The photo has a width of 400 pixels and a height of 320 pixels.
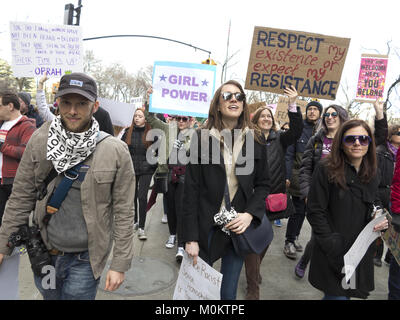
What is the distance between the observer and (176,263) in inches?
159

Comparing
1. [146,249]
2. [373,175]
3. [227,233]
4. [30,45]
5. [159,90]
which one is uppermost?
[30,45]

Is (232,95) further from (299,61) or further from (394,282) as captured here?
(394,282)

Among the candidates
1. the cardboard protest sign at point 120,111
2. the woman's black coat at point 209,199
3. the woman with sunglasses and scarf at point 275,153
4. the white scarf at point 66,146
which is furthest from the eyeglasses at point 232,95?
the cardboard protest sign at point 120,111

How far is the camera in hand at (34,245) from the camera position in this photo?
1.80 meters

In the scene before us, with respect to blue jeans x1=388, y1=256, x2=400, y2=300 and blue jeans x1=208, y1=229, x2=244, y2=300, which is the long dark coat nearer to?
blue jeans x1=208, y1=229, x2=244, y2=300

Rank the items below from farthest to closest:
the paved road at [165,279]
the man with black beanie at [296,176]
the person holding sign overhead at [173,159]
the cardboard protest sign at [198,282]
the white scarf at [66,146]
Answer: the man with black beanie at [296,176] < the person holding sign overhead at [173,159] < the paved road at [165,279] < the cardboard protest sign at [198,282] < the white scarf at [66,146]

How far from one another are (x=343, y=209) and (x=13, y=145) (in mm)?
3551

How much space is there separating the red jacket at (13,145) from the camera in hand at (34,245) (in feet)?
6.61

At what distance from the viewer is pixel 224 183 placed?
2223 millimetres

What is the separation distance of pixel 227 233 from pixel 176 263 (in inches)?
81.2

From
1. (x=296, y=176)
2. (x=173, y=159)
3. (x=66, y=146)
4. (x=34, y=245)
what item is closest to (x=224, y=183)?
(x=66, y=146)

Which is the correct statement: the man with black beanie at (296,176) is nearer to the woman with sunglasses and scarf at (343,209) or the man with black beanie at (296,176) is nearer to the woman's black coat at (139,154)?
the woman with sunglasses and scarf at (343,209)
